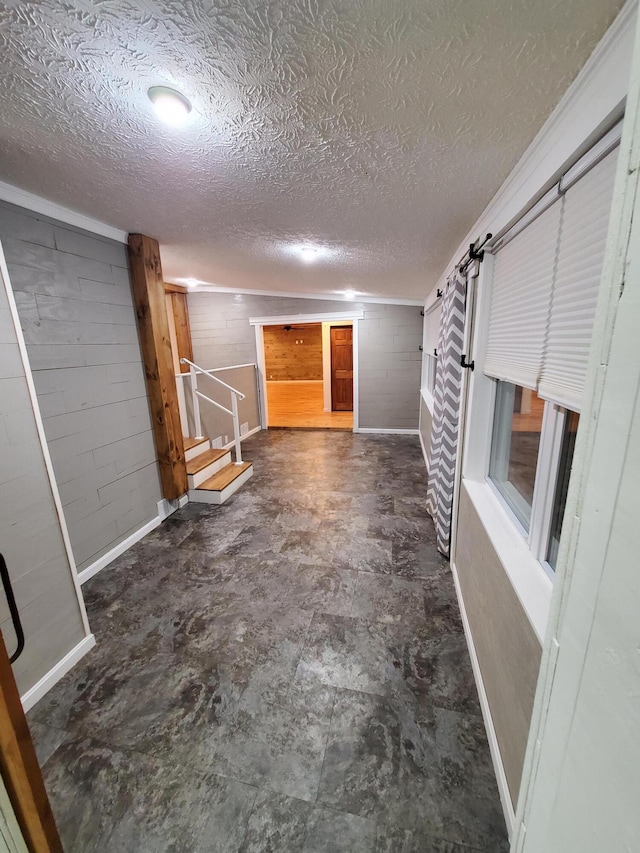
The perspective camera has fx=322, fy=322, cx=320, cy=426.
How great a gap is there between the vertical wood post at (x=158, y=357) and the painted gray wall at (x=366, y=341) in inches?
120

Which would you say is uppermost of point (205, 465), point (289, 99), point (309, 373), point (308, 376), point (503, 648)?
point (289, 99)

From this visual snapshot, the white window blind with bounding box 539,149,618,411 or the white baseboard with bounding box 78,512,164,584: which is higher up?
the white window blind with bounding box 539,149,618,411

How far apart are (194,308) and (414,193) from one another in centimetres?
505

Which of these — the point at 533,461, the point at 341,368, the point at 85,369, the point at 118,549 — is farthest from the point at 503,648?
the point at 341,368

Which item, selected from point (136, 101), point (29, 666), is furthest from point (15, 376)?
point (29, 666)

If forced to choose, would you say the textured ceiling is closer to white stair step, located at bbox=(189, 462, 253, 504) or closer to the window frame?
the window frame

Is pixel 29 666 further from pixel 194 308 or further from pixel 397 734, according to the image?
pixel 194 308

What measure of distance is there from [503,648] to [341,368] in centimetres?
627

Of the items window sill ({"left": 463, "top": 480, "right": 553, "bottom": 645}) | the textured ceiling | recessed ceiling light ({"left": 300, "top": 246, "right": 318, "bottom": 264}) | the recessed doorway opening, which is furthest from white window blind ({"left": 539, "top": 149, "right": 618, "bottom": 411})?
the recessed doorway opening

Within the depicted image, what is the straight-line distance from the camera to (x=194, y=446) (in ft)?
12.2

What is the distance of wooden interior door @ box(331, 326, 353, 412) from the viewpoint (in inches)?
272

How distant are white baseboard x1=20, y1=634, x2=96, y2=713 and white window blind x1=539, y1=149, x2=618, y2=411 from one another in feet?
7.84

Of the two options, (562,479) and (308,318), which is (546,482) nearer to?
(562,479)

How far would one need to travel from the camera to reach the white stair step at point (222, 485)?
329 cm
